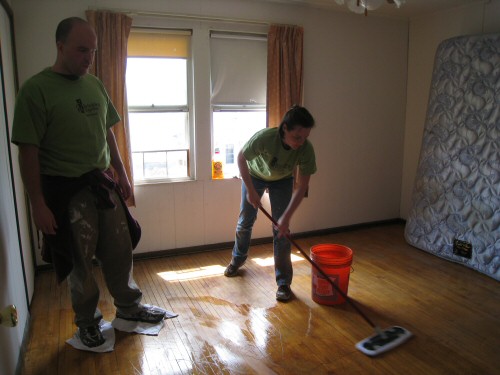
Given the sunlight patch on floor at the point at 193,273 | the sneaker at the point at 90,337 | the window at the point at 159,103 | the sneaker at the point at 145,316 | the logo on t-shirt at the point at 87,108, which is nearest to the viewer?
the logo on t-shirt at the point at 87,108

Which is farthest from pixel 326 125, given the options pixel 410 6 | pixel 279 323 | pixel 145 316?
pixel 145 316

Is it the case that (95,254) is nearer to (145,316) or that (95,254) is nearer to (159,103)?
(145,316)

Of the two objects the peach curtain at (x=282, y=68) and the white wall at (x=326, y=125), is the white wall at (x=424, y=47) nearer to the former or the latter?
the white wall at (x=326, y=125)

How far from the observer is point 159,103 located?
3260 millimetres

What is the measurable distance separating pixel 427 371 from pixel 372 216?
2.47 metres

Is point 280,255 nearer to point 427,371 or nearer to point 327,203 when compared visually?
point 427,371

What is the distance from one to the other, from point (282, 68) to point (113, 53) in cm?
138

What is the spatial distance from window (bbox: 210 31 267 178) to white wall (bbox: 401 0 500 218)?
1.62 metres

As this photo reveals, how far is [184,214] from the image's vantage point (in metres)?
3.45

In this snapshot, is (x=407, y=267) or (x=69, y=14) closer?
(x=69, y=14)

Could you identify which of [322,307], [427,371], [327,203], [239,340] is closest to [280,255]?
[322,307]

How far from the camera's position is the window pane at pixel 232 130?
11.5ft

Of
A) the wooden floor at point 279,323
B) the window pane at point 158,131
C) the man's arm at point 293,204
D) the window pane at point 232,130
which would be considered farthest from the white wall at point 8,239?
the window pane at point 232,130

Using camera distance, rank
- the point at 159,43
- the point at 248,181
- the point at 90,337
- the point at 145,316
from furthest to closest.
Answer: the point at 159,43 → the point at 248,181 → the point at 145,316 → the point at 90,337
